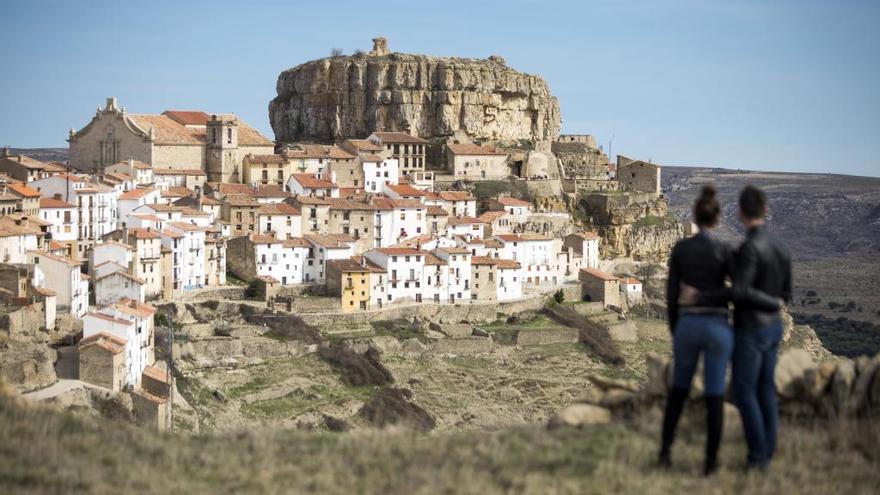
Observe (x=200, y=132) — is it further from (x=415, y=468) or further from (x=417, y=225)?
(x=415, y=468)

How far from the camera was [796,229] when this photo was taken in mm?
130250

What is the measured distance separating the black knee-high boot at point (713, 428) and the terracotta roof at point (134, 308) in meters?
26.9

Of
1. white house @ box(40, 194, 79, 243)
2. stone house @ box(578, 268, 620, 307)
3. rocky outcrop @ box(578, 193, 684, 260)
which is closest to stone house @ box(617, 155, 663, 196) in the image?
rocky outcrop @ box(578, 193, 684, 260)

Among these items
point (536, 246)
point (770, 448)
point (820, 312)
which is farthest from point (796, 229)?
point (770, 448)

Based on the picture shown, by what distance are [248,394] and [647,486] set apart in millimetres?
28894

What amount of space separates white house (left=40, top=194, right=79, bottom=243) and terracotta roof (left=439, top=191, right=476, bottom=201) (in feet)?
58.6

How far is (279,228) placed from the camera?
5200cm

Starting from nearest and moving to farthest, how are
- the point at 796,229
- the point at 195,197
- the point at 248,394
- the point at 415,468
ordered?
the point at 415,468 < the point at 248,394 < the point at 195,197 < the point at 796,229

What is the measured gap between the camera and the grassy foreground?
1084 cm

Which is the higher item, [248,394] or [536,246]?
[536,246]

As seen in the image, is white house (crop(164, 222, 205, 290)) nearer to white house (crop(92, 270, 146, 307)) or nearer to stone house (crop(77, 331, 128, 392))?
white house (crop(92, 270, 146, 307))

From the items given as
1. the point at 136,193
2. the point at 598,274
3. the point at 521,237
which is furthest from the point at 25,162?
the point at 598,274

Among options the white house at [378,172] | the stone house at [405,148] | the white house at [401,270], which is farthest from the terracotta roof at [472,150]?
the white house at [401,270]

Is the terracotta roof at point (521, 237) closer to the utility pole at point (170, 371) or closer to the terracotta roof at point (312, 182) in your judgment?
the terracotta roof at point (312, 182)
